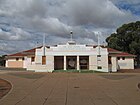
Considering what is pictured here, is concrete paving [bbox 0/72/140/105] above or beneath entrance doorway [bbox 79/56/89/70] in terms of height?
beneath

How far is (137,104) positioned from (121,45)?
6595cm

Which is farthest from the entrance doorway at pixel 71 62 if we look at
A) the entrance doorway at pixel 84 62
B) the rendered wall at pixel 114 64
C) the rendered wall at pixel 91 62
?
the rendered wall at pixel 114 64

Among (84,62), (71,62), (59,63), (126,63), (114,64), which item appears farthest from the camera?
(126,63)

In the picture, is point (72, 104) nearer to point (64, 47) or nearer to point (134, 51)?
point (64, 47)

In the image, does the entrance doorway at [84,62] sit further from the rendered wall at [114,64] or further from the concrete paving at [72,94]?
the concrete paving at [72,94]

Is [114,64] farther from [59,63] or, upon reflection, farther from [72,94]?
[72,94]

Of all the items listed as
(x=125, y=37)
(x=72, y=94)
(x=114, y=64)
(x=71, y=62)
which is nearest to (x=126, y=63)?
(x=125, y=37)

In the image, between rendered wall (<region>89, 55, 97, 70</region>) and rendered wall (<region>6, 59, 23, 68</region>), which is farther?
rendered wall (<region>6, 59, 23, 68</region>)

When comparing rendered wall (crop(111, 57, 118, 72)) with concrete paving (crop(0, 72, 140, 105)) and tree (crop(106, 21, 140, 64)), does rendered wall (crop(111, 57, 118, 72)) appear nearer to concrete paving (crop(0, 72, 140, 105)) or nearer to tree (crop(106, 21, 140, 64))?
tree (crop(106, 21, 140, 64))

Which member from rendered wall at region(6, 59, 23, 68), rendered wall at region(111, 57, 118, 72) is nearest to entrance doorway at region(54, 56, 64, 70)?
rendered wall at region(111, 57, 118, 72)

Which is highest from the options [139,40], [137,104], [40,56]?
[139,40]

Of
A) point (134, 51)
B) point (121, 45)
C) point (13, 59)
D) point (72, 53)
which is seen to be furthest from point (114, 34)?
point (72, 53)

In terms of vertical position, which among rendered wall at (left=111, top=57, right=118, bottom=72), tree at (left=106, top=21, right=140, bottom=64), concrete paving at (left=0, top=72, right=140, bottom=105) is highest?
tree at (left=106, top=21, right=140, bottom=64)

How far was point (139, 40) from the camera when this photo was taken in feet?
232
